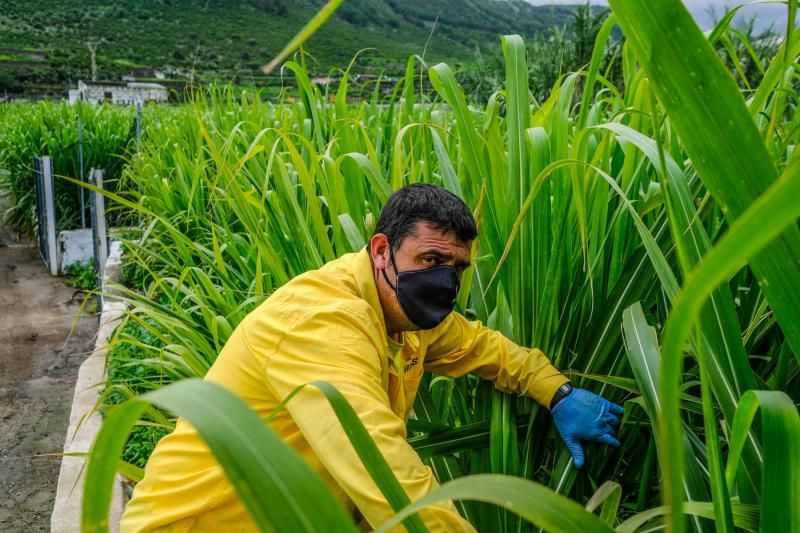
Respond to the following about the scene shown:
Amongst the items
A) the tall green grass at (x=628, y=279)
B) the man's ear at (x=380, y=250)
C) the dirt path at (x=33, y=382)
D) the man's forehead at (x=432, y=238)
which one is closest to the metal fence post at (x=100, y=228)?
the dirt path at (x=33, y=382)

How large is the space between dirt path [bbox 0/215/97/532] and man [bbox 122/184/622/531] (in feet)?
4.95

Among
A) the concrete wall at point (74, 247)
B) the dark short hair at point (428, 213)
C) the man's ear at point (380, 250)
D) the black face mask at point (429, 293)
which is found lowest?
the concrete wall at point (74, 247)

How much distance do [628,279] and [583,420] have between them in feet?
0.97

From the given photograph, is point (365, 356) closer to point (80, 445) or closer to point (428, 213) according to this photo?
point (428, 213)

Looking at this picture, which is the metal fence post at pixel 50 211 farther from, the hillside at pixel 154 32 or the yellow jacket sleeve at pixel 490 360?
the hillside at pixel 154 32

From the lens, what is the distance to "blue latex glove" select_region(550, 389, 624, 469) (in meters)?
1.36

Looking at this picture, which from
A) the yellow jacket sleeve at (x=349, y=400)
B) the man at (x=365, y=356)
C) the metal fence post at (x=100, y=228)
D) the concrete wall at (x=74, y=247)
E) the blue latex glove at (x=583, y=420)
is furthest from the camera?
the concrete wall at (x=74, y=247)

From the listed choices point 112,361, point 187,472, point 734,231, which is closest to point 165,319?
point 187,472

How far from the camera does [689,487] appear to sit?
42.6 inches

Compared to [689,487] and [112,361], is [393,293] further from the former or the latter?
[112,361]

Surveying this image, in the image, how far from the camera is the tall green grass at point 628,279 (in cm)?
57

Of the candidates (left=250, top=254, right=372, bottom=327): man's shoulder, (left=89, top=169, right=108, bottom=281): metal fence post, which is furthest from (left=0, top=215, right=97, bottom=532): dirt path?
(left=250, top=254, right=372, bottom=327): man's shoulder

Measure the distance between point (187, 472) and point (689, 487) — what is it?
94cm

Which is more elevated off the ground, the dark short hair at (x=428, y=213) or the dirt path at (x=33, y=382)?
the dark short hair at (x=428, y=213)
